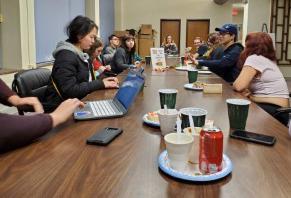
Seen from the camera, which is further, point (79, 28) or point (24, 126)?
point (79, 28)

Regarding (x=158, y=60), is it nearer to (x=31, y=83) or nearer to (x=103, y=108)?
(x=31, y=83)

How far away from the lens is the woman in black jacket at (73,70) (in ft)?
6.96

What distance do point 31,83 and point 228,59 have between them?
2.15 meters

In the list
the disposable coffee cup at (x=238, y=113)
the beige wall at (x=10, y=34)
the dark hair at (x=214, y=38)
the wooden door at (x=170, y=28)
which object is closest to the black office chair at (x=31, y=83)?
the disposable coffee cup at (x=238, y=113)

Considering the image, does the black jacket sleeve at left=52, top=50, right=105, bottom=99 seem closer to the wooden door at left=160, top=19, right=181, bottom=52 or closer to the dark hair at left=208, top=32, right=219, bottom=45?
the dark hair at left=208, top=32, right=219, bottom=45

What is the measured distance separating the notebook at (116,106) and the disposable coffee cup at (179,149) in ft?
2.02

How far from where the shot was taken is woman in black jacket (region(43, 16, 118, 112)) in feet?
6.96

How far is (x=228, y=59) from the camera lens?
142 inches

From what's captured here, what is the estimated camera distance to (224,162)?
3.14 ft

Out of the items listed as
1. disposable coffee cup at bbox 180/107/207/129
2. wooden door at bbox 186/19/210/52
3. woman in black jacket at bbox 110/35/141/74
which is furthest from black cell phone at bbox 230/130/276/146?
wooden door at bbox 186/19/210/52

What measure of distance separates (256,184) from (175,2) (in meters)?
10.7

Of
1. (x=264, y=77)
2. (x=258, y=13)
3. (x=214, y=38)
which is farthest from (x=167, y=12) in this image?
(x=264, y=77)

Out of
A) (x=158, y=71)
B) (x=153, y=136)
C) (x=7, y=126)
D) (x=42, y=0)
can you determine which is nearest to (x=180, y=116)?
(x=153, y=136)

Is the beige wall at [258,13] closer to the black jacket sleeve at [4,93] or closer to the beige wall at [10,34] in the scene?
the beige wall at [10,34]
